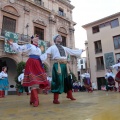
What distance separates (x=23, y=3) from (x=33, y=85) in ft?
41.8

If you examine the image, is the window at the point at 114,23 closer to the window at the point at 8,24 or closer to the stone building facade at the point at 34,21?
the stone building facade at the point at 34,21

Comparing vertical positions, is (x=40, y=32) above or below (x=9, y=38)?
above

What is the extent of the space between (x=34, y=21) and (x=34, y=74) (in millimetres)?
12125

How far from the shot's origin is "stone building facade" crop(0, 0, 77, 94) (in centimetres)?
1291

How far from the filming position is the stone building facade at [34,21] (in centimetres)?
1291

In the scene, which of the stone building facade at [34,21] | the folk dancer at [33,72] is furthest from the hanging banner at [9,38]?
the folk dancer at [33,72]

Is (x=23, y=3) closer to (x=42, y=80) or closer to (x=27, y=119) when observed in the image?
(x=42, y=80)

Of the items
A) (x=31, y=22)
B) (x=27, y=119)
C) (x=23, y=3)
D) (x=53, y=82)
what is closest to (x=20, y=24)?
(x=31, y=22)

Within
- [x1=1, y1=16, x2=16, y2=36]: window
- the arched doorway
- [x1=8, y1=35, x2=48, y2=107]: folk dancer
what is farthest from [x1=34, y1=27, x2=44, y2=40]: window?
[x1=8, y1=35, x2=48, y2=107]: folk dancer

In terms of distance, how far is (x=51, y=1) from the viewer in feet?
56.7

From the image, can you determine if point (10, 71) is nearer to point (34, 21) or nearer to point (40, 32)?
point (40, 32)

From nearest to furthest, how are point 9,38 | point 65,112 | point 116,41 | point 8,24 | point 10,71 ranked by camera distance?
point 65,112 < point 9,38 < point 8,24 < point 10,71 < point 116,41

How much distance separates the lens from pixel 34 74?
3492mm

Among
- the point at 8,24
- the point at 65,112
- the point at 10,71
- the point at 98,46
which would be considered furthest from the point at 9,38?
the point at 98,46
